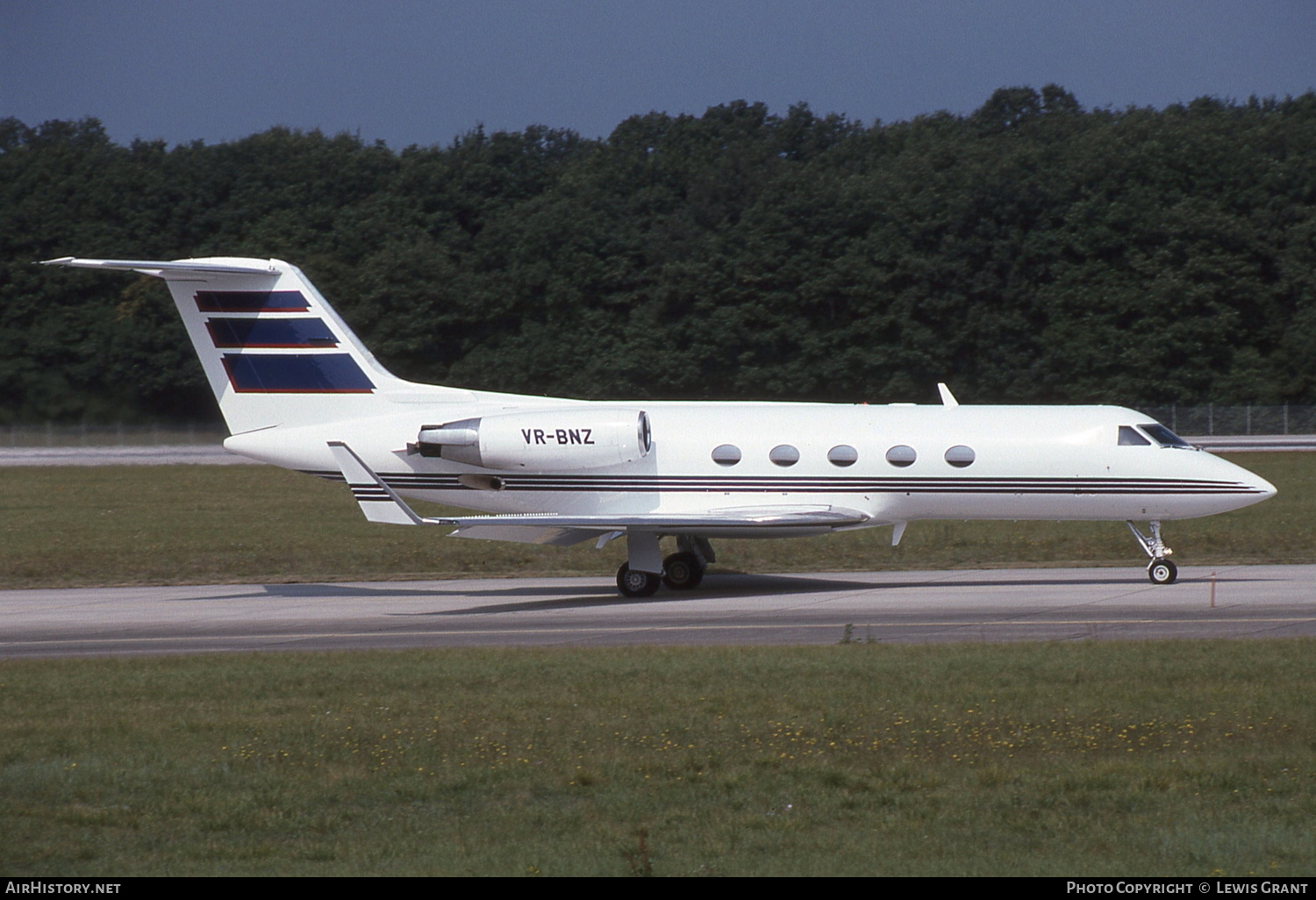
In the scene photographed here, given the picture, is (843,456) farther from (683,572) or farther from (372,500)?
(372,500)

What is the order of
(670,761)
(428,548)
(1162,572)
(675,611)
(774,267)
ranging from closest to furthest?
(670,761) < (675,611) < (1162,572) < (428,548) < (774,267)

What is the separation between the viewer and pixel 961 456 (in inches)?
818

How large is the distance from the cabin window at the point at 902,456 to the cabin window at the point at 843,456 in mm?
503

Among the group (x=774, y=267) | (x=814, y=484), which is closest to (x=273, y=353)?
(x=814, y=484)

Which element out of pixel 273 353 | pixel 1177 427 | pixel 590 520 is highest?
pixel 273 353

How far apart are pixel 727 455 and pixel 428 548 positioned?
8.88 meters

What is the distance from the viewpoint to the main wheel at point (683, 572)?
72.1ft

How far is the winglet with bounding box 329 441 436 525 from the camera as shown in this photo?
18.8 m

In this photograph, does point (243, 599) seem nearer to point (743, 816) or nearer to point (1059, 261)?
point (743, 816)

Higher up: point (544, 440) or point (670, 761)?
point (544, 440)

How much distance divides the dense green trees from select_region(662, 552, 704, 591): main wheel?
1339 inches

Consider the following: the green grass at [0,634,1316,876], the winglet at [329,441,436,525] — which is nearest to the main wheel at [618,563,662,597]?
the winglet at [329,441,436,525]

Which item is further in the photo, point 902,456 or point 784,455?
point 784,455

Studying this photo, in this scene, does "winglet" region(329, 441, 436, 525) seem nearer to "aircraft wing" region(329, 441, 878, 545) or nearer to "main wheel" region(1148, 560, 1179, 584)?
"aircraft wing" region(329, 441, 878, 545)
